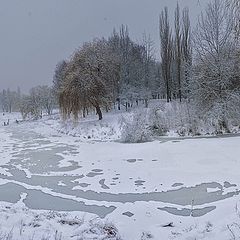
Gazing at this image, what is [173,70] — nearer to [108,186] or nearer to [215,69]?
[215,69]

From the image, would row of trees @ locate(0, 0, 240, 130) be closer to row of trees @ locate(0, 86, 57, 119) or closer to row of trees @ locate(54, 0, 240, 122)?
row of trees @ locate(54, 0, 240, 122)

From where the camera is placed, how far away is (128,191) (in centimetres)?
1088

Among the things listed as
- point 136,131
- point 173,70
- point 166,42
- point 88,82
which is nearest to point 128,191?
point 136,131

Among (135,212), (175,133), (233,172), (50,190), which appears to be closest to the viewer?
(135,212)

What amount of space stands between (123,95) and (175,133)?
81.4 feet

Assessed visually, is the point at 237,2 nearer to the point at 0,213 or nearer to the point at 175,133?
the point at 0,213

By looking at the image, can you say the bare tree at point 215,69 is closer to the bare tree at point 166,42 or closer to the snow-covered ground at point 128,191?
the snow-covered ground at point 128,191

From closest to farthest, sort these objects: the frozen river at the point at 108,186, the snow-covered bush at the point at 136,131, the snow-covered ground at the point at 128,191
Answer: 1. the snow-covered ground at the point at 128,191
2. the frozen river at the point at 108,186
3. the snow-covered bush at the point at 136,131

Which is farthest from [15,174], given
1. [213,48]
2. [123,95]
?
[123,95]

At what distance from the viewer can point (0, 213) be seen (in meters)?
7.84

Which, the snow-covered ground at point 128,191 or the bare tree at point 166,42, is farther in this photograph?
the bare tree at point 166,42

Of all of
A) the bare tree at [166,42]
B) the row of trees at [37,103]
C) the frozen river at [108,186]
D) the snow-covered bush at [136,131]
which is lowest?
the frozen river at [108,186]

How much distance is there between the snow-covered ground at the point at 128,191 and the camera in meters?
7.07

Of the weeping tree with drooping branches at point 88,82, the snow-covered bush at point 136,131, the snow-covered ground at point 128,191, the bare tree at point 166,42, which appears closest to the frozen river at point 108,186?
the snow-covered ground at point 128,191
